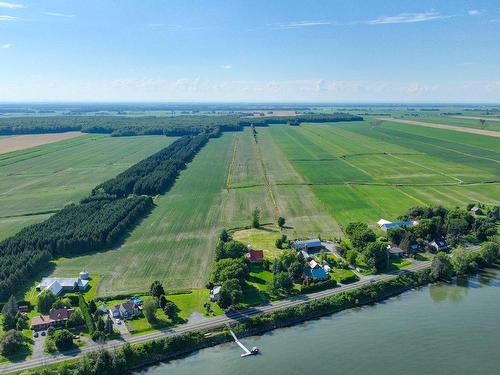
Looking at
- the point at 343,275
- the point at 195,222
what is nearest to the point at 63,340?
the point at 343,275

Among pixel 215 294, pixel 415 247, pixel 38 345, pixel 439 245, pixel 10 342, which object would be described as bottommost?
pixel 38 345

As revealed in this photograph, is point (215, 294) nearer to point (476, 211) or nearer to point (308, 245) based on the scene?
point (308, 245)

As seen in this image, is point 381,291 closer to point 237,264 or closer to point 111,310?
point 237,264

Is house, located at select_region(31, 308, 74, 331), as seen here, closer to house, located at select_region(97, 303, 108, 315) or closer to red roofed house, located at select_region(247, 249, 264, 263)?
house, located at select_region(97, 303, 108, 315)

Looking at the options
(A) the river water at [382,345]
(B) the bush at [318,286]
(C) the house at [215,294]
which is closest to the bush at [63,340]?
(A) the river water at [382,345]

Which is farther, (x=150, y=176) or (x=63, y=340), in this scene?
(x=150, y=176)

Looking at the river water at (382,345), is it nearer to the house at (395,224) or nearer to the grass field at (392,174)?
the house at (395,224)
